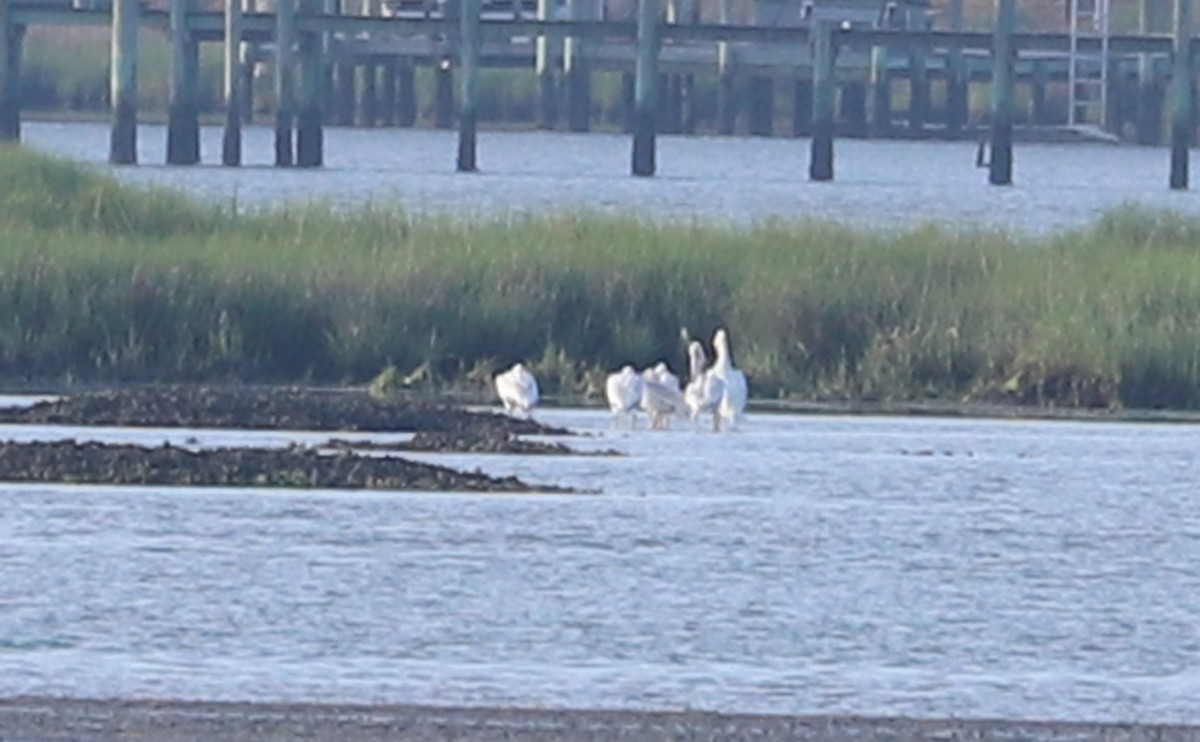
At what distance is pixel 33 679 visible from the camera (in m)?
12.8

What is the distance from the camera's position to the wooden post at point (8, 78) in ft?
184

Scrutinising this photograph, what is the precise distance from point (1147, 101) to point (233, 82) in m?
27.0

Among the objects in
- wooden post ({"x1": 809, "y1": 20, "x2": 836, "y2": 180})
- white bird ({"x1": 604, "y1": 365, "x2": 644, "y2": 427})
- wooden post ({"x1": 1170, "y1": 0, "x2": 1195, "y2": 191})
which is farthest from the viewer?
wooden post ({"x1": 809, "y1": 20, "x2": 836, "y2": 180})

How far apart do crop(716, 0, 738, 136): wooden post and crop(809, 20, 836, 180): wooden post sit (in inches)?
438

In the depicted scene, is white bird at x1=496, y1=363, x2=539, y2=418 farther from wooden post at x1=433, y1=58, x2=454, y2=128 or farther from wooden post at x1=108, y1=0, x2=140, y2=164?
wooden post at x1=433, y1=58, x2=454, y2=128

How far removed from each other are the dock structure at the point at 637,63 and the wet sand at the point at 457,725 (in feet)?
134

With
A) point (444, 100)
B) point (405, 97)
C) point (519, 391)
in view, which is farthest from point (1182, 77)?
point (444, 100)

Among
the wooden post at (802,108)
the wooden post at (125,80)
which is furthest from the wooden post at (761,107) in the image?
the wooden post at (125,80)

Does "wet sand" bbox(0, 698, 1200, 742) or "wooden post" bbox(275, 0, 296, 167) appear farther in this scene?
"wooden post" bbox(275, 0, 296, 167)

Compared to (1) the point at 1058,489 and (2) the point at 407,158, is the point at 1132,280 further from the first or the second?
(2) the point at 407,158

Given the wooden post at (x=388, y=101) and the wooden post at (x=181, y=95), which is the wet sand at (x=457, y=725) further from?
the wooden post at (x=388, y=101)

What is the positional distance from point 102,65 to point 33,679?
265ft

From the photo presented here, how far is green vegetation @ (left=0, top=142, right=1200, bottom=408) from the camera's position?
78.4ft

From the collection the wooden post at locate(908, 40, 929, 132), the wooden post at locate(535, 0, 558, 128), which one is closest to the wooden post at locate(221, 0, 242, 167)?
the wooden post at locate(535, 0, 558, 128)
